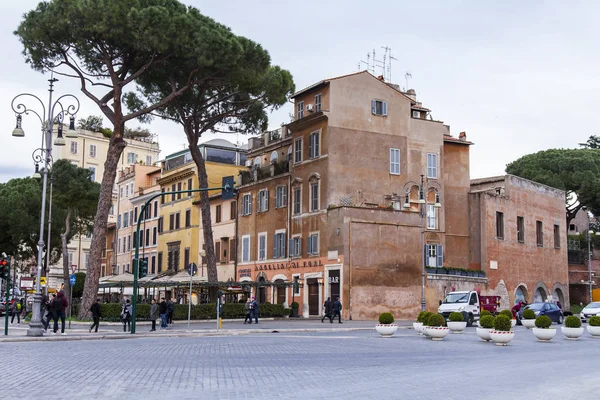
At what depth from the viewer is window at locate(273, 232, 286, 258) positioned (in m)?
52.5

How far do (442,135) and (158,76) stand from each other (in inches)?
850

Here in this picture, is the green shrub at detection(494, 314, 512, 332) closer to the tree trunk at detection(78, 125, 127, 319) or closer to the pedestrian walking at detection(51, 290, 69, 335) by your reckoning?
the pedestrian walking at detection(51, 290, 69, 335)

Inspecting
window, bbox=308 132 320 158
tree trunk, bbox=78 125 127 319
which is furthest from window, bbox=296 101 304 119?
tree trunk, bbox=78 125 127 319

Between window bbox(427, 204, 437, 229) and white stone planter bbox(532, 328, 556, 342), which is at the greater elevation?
window bbox(427, 204, 437, 229)

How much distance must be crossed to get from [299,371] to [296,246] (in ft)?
118

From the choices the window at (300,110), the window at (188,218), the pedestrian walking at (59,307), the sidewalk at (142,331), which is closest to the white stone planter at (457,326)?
the sidewalk at (142,331)

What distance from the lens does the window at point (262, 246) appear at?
54.8m

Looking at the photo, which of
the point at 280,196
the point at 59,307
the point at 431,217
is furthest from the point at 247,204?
the point at 59,307

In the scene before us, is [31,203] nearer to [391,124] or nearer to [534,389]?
[391,124]

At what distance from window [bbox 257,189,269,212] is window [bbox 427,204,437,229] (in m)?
11.8

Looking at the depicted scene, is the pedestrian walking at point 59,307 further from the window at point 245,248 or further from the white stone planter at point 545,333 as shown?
the window at point 245,248

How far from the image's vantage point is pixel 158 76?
40812 mm

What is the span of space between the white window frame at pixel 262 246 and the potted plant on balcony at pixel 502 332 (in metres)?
32.1

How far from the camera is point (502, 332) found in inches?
926
